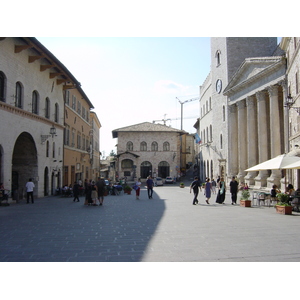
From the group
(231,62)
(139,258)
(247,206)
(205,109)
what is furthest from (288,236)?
(205,109)

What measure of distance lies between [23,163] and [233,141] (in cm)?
2312

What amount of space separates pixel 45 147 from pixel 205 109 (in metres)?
34.1

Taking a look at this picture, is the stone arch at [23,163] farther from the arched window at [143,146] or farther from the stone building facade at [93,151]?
the arched window at [143,146]

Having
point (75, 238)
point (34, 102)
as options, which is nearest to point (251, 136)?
point (34, 102)

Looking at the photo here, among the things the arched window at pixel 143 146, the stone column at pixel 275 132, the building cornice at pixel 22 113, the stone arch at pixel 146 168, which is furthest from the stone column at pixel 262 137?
the arched window at pixel 143 146

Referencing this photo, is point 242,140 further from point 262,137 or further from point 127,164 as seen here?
point 127,164

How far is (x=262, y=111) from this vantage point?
29375 mm

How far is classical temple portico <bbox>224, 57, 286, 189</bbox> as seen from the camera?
88.6ft

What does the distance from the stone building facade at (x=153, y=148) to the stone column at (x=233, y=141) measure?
2540cm

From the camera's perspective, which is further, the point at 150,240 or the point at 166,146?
the point at 166,146

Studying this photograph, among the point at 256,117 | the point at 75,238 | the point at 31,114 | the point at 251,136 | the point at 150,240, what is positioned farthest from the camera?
the point at 256,117

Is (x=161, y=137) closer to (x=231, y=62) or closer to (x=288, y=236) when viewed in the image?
(x=231, y=62)

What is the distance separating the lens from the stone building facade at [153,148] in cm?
6241

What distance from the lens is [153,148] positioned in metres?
62.9
